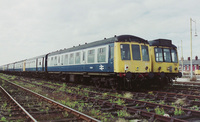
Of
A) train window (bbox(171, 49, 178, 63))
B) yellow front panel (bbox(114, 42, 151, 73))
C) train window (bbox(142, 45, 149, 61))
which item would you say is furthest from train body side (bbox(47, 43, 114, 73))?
train window (bbox(171, 49, 178, 63))

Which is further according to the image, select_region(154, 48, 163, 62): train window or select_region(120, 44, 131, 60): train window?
select_region(154, 48, 163, 62): train window

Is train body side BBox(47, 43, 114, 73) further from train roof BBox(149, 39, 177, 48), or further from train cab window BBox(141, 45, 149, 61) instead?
train roof BBox(149, 39, 177, 48)

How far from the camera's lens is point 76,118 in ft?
19.9

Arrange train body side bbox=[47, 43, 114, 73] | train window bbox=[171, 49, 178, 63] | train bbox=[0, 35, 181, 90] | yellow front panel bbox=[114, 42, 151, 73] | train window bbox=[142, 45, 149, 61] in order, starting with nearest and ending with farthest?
yellow front panel bbox=[114, 42, 151, 73]
train bbox=[0, 35, 181, 90]
train body side bbox=[47, 43, 114, 73]
train window bbox=[142, 45, 149, 61]
train window bbox=[171, 49, 178, 63]

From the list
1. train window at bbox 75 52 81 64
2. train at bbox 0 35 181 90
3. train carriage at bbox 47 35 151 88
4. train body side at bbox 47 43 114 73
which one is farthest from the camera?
train window at bbox 75 52 81 64

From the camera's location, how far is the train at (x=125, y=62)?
11836 millimetres

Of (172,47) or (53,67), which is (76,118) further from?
(53,67)

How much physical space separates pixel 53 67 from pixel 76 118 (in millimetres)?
16313

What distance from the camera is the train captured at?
1184cm

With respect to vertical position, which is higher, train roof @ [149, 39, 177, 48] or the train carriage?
train roof @ [149, 39, 177, 48]

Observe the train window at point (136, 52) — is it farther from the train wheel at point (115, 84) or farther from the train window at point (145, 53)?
the train wheel at point (115, 84)

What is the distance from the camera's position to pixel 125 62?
11.8 metres

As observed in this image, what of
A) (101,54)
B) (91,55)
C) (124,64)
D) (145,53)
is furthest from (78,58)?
(145,53)

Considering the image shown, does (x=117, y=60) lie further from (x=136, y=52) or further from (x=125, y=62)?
(x=136, y=52)
